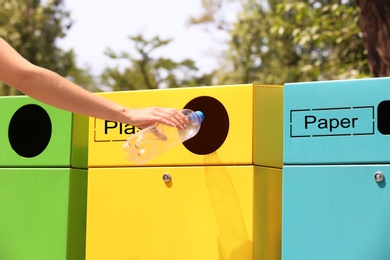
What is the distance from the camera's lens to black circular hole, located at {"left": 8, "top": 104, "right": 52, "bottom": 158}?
3896 millimetres

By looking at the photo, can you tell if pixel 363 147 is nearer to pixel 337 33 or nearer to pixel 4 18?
pixel 337 33

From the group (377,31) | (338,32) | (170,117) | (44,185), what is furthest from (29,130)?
(338,32)

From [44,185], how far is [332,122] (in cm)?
134

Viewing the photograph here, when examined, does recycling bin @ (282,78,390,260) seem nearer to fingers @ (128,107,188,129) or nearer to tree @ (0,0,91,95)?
fingers @ (128,107,188,129)

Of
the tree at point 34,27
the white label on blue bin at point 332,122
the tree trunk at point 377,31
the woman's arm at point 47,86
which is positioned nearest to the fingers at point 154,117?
A: the woman's arm at point 47,86

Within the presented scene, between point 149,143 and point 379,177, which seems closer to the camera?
point 379,177

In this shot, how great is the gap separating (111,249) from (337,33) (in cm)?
535

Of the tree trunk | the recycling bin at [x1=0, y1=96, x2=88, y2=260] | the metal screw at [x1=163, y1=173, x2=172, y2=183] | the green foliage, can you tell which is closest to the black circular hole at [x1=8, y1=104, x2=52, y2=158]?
the recycling bin at [x1=0, y1=96, x2=88, y2=260]

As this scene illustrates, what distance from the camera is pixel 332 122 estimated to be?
3211mm

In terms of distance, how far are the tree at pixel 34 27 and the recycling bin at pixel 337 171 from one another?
16348 mm

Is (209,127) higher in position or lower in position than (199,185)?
higher

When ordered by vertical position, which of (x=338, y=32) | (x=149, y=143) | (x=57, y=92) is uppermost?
(x=338, y=32)

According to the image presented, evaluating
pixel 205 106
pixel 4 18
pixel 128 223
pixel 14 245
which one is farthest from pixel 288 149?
pixel 4 18

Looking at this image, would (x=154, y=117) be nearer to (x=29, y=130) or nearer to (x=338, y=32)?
(x=29, y=130)
